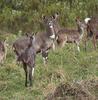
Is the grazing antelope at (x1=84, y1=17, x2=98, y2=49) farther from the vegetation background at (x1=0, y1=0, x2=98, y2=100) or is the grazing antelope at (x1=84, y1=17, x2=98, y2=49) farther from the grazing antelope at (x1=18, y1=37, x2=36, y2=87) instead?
the grazing antelope at (x1=18, y1=37, x2=36, y2=87)

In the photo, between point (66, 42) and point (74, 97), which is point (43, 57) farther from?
point (74, 97)

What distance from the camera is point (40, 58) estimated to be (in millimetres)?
14906

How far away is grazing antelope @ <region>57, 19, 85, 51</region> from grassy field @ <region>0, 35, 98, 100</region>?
0.25 meters

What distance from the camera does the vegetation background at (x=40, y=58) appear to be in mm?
10977

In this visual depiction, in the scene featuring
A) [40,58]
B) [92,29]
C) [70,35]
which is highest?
[92,29]

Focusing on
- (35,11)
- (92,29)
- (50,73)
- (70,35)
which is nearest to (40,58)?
(70,35)

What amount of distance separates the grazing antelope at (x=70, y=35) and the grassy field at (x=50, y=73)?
25 cm

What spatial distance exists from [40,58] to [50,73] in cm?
259

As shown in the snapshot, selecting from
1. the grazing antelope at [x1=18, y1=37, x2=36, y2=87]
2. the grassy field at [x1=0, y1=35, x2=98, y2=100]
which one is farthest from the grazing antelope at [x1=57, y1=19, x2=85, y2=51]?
the grazing antelope at [x1=18, y1=37, x2=36, y2=87]

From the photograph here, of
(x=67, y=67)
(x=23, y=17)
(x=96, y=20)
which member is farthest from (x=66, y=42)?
→ (x=23, y=17)

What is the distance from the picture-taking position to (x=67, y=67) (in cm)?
1338

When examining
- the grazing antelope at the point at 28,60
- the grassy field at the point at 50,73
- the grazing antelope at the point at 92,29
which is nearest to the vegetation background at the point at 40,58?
the grassy field at the point at 50,73

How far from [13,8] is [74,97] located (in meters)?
10.5

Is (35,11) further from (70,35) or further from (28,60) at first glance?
(28,60)
